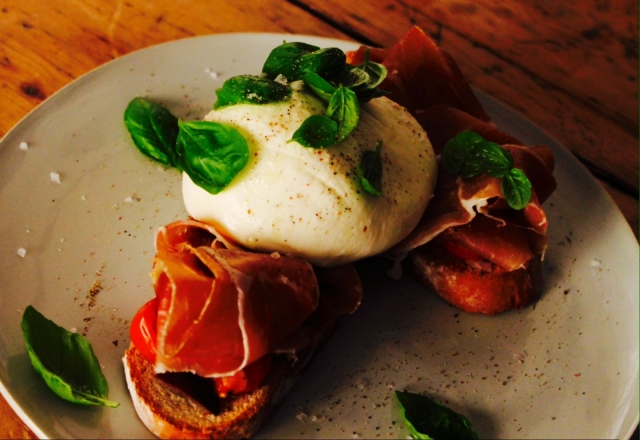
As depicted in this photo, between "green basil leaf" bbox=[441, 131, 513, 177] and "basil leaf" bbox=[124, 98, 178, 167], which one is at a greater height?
"green basil leaf" bbox=[441, 131, 513, 177]

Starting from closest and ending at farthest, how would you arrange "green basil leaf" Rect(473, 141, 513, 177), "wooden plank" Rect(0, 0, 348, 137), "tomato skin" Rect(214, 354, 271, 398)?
"tomato skin" Rect(214, 354, 271, 398), "green basil leaf" Rect(473, 141, 513, 177), "wooden plank" Rect(0, 0, 348, 137)

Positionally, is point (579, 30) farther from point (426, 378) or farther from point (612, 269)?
point (426, 378)

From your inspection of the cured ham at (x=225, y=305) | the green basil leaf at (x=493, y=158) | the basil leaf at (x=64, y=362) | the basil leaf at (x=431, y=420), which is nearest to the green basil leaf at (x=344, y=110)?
the cured ham at (x=225, y=305)

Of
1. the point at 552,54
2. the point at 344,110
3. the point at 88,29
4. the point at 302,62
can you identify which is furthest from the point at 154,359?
the point at 552,54

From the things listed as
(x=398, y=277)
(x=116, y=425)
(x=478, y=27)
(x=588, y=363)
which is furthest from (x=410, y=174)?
(x=478, y=27)

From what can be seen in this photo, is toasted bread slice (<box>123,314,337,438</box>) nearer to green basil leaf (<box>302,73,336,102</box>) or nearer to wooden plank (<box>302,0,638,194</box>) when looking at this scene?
green basil leaf (<box>302,73,336,102</box>)

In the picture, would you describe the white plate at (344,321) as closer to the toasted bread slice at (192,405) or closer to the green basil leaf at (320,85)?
the toasted bread slice at (192,405)

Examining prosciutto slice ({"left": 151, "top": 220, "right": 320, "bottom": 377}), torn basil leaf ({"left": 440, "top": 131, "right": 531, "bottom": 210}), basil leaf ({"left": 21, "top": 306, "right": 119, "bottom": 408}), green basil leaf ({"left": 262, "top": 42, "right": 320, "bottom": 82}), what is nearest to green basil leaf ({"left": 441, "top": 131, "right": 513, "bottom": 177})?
torn basil leaf ({"left": 440, "top": 131, "right": 531, "bottom": 210})
